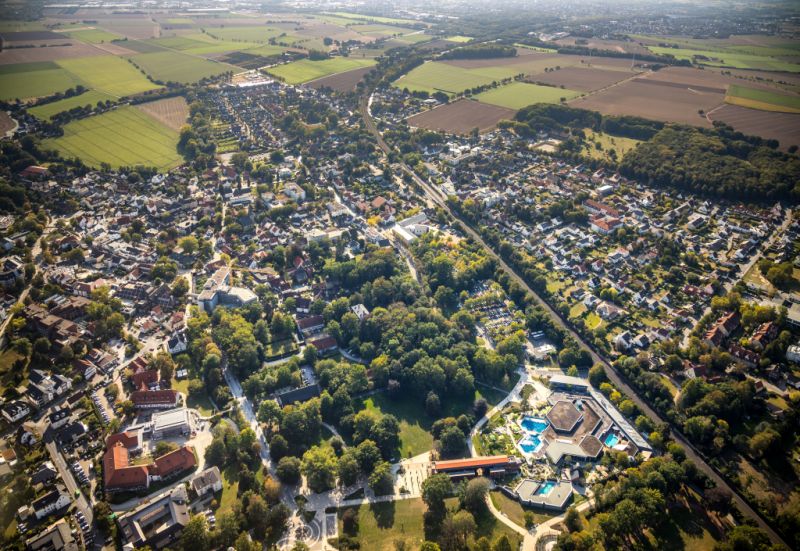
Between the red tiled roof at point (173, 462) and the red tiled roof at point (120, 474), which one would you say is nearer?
the red tiled roof at point (120, 474)

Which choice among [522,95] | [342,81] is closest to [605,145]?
[522,95]

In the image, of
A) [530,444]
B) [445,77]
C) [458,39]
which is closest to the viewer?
[530,444]

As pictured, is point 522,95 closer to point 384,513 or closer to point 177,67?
point 177,67

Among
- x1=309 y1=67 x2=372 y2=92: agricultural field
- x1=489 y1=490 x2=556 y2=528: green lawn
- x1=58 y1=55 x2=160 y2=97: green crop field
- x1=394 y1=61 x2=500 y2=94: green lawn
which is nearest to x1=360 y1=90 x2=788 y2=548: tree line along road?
x1=489 y1=490 x2=556 y2=528: green lawn

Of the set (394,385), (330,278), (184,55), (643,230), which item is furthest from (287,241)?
(184,55)

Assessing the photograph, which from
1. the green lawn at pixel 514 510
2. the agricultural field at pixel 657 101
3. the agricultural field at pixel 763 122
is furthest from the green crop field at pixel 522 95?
the green lawn at pixel 514 510

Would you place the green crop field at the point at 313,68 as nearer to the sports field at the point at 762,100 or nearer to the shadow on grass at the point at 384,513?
the sports field at the point at 762,100

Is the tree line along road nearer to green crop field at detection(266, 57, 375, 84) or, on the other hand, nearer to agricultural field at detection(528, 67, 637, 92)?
green crop field at detection(266, 57, 375, 84)
